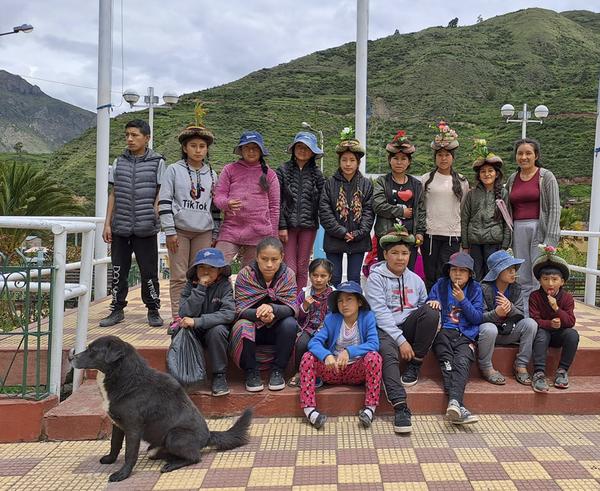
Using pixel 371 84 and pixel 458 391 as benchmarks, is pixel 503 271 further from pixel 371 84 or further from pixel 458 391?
pixel 371 84

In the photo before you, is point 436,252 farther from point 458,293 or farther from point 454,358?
point 454,358

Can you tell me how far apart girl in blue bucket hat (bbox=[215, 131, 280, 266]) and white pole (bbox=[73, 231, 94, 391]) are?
1.08 metres

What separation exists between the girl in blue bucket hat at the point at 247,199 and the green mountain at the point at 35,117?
13943 cm

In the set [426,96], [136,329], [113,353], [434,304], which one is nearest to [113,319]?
[136,329]

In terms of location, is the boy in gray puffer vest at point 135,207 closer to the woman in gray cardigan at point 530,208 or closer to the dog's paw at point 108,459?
the dog's paw at point 108,459

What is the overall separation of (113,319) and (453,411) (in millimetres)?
3061

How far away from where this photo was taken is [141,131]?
461cm

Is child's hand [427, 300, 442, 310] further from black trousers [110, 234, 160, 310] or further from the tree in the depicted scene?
the tree

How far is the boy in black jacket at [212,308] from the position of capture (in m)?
3.73

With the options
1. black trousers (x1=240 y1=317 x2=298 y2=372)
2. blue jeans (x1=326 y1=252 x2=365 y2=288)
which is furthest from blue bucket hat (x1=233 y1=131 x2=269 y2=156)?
black trousers (x1=240 y1=317 x2=298 y2=372)

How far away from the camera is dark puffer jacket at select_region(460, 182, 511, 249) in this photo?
4.58 meters

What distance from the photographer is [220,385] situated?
3736 millimetres

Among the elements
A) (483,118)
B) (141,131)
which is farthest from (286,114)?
(141,131)

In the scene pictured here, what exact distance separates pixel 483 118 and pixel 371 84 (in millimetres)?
22587
